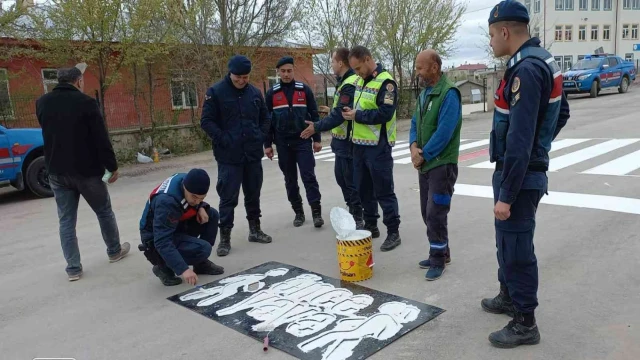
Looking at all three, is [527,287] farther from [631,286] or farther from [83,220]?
[83,220]

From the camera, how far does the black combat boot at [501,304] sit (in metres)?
3.50

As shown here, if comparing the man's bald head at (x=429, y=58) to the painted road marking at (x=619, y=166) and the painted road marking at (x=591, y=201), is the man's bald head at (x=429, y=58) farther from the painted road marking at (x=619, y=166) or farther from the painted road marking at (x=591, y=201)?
the painted road marking at (x=619, y=166)

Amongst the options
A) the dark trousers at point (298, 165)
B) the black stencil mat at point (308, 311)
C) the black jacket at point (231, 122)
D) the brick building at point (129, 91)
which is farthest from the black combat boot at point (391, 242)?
the brick building at point (129, 91)

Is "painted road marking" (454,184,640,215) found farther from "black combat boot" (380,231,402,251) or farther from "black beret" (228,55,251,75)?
"black beret" (228,55,251,75)

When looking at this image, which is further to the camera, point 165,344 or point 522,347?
point 165,344

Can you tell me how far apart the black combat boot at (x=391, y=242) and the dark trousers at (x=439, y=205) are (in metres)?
0.77

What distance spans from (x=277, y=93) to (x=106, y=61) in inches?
316

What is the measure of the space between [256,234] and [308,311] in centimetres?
209

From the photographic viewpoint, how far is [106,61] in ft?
40.0

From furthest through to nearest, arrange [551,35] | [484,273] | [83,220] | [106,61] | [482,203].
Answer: [551,35] → [106,61] → [83,220] → [482,203] → [484,273]

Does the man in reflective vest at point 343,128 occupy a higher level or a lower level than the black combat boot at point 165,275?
higher

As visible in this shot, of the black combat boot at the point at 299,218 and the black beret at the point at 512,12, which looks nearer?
the black beret at the point at 512,12

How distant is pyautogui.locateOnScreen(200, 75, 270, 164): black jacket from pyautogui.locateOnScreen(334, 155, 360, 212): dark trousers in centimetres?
100

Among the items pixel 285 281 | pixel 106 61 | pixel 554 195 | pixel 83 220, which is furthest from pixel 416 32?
pixel 285 281
